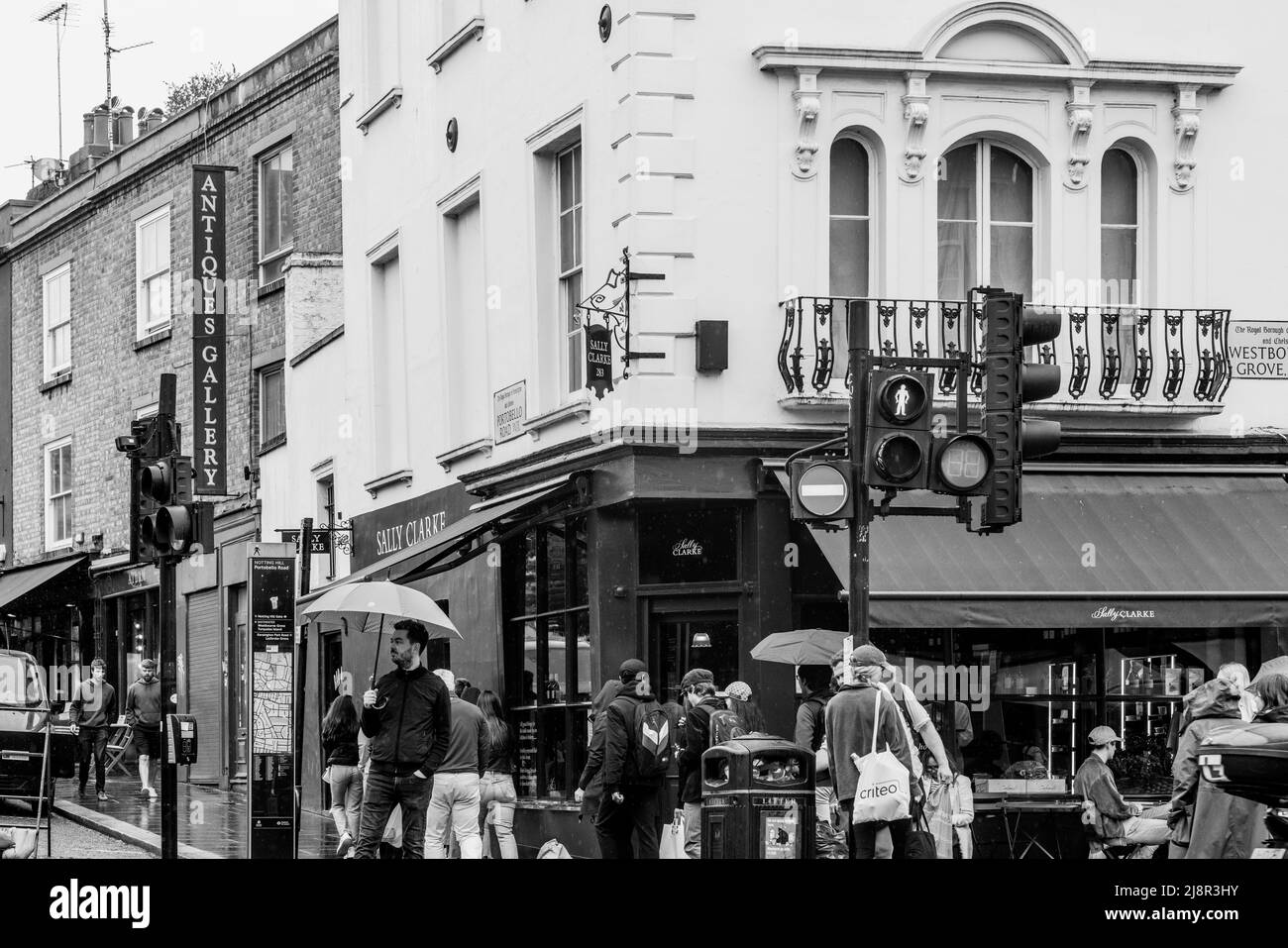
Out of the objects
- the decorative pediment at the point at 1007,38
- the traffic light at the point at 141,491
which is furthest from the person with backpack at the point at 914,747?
the traffic light at the point at 141,491

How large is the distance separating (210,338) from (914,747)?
61.1 feet

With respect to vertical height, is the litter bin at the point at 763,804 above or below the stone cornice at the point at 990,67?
below

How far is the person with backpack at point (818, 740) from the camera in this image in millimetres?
13859

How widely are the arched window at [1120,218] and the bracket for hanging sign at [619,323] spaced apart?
394cm

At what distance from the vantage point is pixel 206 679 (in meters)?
30.5

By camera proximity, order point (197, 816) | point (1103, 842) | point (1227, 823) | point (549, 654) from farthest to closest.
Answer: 1. point (197, 816)
2. point (549, 654)
3. point (1103, 842)
4. point (1227, 823)

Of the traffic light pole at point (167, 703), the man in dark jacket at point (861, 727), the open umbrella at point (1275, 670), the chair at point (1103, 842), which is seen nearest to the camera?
the open umbrella at point (1275, 670)

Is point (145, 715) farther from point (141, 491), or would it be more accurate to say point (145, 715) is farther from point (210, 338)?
point (141, 491)

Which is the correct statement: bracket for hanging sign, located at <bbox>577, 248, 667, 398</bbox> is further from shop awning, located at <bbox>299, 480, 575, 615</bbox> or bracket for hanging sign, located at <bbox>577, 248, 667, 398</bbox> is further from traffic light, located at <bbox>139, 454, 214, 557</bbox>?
traffic light, located at <bbox>139, 454, 214, 557</bbox>

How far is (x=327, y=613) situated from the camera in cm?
1580

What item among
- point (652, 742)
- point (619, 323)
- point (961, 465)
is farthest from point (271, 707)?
point (961, 465)

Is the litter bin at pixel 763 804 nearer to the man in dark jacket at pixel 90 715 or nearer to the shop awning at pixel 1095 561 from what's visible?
the shop awning at pixel 1095 561

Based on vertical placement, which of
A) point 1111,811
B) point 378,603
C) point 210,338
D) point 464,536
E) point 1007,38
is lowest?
point 1111,811

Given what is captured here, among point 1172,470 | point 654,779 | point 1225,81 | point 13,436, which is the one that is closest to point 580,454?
point 654,779
